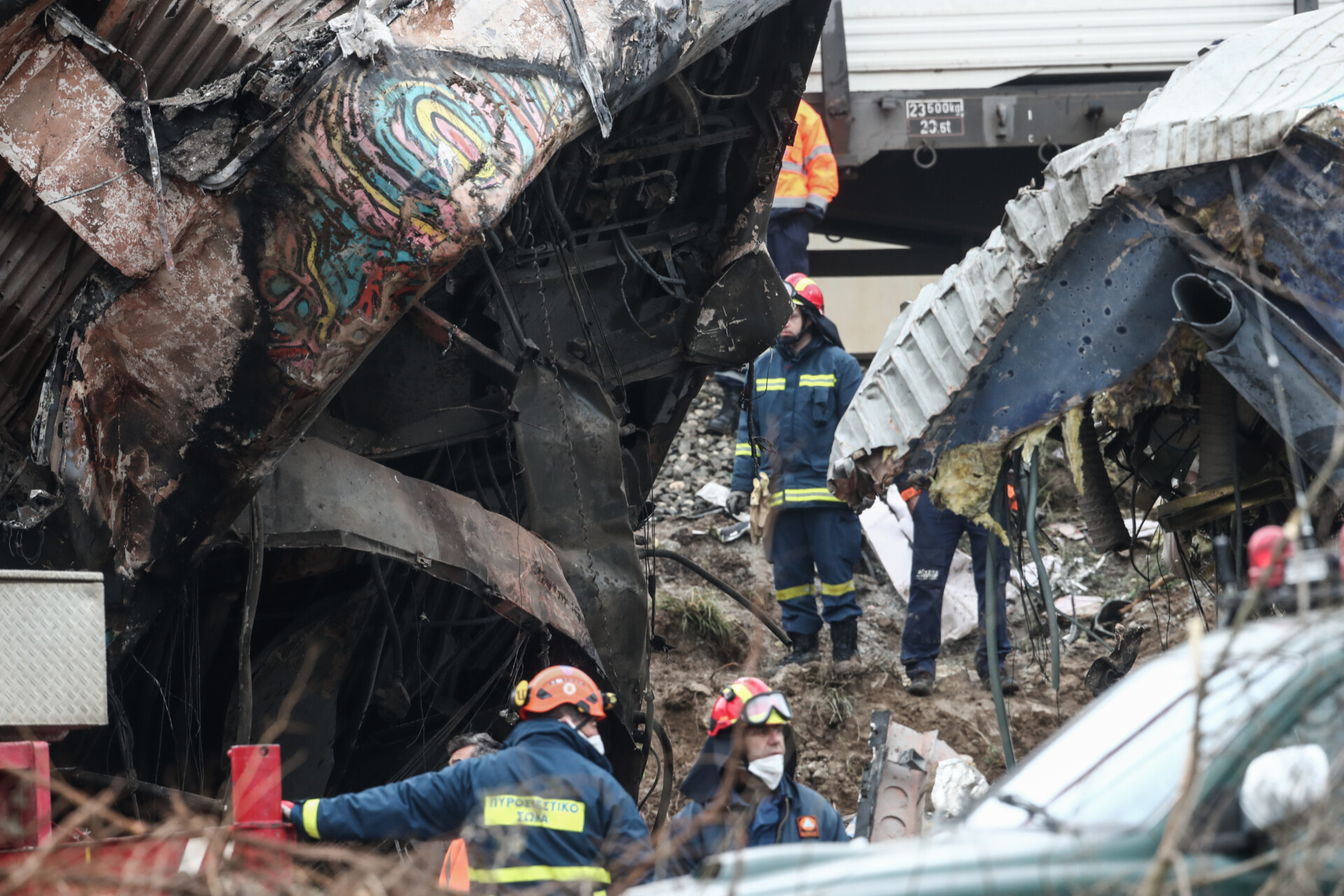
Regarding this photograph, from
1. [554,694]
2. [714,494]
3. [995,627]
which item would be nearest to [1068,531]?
[714,494]

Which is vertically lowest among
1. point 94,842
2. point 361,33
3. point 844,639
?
point 94,842

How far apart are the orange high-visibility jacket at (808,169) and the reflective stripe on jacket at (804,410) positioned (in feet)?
5.23

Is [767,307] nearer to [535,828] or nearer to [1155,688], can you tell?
[535,828]

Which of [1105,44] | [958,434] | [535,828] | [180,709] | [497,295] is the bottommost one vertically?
[535,828]

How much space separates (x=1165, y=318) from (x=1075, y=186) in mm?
624

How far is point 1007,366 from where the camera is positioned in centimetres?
598

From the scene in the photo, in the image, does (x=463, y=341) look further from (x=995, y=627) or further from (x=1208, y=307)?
(x=1208, y=307)

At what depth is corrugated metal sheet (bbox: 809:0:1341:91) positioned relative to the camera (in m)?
10.1

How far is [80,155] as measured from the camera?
4.43m

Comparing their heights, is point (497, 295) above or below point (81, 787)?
above

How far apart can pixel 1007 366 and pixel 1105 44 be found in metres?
5.33

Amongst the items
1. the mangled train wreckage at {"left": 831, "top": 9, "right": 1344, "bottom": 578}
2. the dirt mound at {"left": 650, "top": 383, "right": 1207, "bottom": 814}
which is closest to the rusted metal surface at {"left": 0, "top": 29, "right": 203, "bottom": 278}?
the mangled train wreckage at {"left": 831, "top": 9, "right": 1344, "bottom": 578}

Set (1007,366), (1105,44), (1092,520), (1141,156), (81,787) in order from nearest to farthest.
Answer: (81,787) → (1141,156) → (1007,366) → (1092,520) → (1105,44)

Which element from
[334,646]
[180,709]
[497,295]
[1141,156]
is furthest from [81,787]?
[1141,156]
